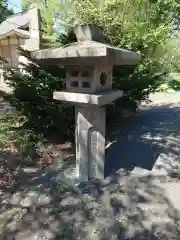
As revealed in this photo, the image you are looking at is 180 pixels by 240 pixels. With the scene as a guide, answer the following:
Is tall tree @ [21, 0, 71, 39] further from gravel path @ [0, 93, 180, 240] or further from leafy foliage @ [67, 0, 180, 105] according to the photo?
gravel path @ [0, 93, 180, 240]

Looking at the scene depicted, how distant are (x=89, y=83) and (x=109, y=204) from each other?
1.33 metres

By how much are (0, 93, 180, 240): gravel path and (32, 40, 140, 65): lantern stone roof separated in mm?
1479

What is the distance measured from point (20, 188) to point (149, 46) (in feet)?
21.9

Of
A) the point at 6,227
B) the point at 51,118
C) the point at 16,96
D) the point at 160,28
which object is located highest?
the point at 160,28

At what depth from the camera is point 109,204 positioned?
9.52 feet

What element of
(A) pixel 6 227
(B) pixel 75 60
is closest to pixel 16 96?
(B) pixel 75 60

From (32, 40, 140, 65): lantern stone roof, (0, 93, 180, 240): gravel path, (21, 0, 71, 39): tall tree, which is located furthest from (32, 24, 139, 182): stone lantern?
(21, 0, 71, 39): tall tree

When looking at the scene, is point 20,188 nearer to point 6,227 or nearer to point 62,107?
point 6,227

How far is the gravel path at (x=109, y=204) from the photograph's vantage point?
252 cm

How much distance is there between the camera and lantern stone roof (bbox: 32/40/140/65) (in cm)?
253

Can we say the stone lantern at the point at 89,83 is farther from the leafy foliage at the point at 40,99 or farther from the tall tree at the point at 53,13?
the tall tree at the point at 53,13

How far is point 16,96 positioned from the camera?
14.5 ft

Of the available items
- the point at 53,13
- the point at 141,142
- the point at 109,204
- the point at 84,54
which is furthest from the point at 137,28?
the point at 109,204

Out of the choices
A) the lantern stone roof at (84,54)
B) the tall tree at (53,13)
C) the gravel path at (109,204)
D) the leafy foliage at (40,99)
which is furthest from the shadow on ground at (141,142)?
the tall tree at (53,13)
